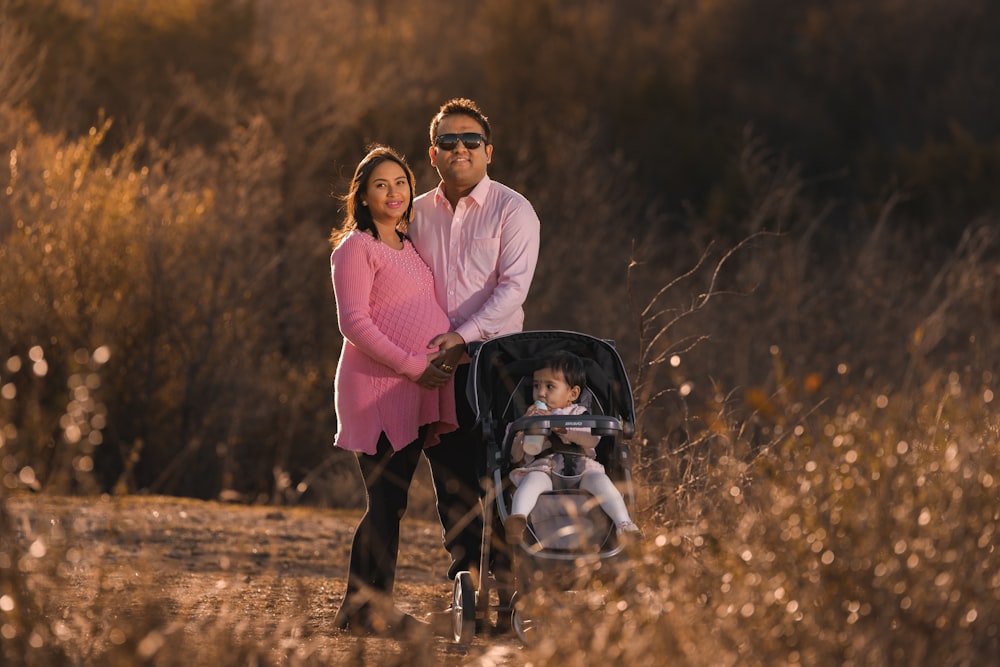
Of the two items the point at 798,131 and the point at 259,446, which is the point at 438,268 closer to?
the point at 259,446

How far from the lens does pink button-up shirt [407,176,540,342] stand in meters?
6.42

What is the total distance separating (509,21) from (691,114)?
408 cm

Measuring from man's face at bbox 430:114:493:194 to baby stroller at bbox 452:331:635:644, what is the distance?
67cm

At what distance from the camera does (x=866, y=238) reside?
20.6 metres

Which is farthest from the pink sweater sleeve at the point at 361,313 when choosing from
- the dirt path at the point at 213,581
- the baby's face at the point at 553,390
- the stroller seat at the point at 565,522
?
the dirt path at the point at 213,581

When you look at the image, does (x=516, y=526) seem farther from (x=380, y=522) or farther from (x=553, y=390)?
(x=380, y=522)

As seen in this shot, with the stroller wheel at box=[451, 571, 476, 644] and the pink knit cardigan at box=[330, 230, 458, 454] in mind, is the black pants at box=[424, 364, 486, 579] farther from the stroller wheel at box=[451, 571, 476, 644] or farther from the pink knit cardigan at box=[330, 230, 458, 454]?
the stroller wheel at box=[451, 571, 476, 644]

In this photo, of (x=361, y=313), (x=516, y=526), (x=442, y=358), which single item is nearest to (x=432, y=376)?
(x=442, y=358)

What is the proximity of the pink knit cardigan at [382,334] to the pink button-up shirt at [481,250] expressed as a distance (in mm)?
147

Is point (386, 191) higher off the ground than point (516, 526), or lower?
higher

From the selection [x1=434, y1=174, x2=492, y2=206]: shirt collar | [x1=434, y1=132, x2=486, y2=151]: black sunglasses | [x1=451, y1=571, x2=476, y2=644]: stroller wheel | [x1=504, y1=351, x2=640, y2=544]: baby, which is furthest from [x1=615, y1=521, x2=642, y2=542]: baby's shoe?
[x1=434, y1=132, x2=486, y2=151]: black sunglasses

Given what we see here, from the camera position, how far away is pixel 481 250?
643 centimetres

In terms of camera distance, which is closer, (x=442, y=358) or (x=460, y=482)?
(x=442, y=358)

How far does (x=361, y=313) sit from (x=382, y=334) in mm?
115
